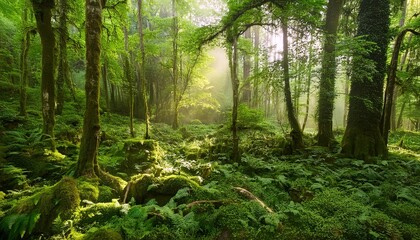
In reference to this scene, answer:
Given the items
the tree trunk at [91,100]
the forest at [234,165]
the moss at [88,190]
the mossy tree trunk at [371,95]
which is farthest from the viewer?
the mossy tree trunk at [371,95]

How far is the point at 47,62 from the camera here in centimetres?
646

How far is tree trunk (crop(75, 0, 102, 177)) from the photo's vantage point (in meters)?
4.42

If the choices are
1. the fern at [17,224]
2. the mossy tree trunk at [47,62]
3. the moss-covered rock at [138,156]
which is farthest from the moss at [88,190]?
the mossy tree trunk at [47,62]

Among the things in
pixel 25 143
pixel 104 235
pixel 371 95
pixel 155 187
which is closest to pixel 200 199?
pixel 155 187

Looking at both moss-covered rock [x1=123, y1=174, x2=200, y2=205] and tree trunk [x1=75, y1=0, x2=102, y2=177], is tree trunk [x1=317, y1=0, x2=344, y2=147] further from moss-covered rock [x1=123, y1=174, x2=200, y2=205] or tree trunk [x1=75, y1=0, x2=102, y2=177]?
tree trunk [x1=75, y1=0, x2=102, y2=177]

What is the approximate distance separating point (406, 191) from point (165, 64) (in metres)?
16.4

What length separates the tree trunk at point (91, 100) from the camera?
4418 mm

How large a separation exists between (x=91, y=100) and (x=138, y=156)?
93.7 inches

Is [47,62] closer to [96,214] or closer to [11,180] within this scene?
[11,180]

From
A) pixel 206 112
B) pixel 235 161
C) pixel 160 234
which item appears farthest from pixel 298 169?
pixel 206 112

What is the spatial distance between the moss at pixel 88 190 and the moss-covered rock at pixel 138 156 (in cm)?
176

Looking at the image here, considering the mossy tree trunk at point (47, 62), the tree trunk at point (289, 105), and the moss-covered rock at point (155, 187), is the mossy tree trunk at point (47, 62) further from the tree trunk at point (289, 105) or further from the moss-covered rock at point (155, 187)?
the tree trunk at point (289, 105)

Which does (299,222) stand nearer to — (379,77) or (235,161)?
(235,161)

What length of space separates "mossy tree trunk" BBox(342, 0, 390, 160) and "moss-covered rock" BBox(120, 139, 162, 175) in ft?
21.8
